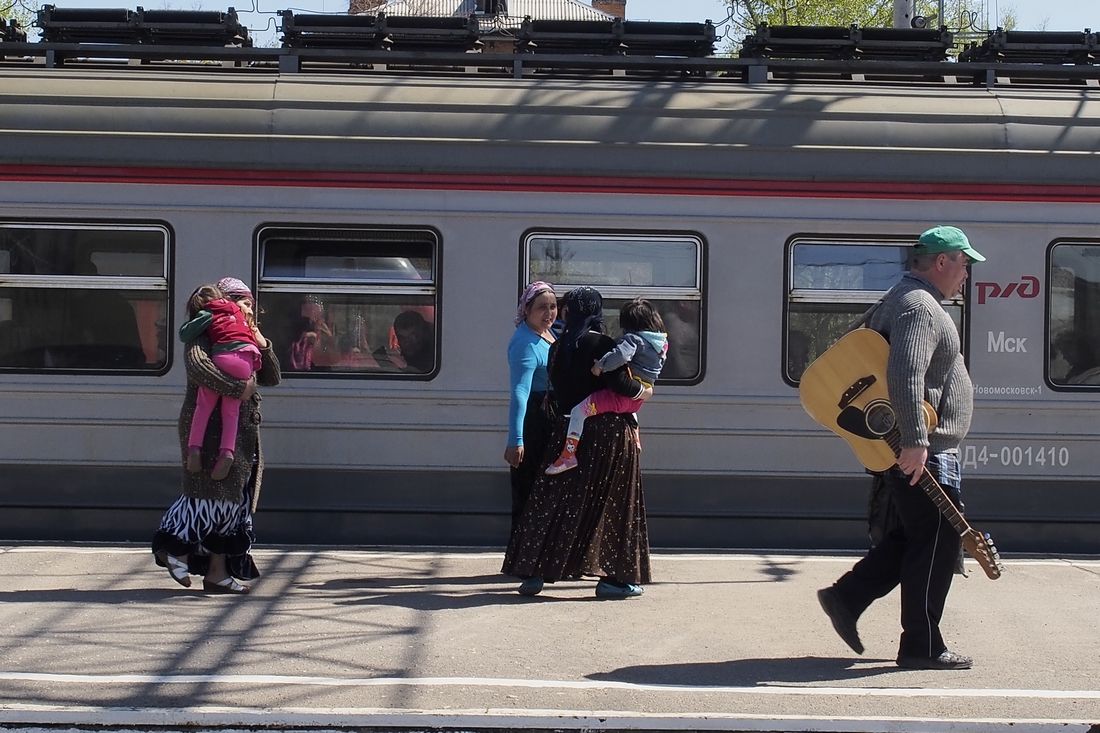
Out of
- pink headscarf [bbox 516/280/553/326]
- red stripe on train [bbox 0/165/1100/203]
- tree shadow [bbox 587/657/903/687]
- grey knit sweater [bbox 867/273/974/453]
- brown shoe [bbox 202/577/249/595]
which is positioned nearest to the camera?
grey knit sweater [bbox 867/273/974/453]

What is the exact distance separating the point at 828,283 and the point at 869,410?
2980mm

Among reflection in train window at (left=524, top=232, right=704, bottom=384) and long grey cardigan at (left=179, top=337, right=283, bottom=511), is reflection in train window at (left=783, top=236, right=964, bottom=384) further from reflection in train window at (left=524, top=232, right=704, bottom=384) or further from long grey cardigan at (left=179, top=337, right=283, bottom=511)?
long grey cardigan at (left=179, top=337, right=283, bottom=511)

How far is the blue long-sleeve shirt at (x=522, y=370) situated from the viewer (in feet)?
24.5

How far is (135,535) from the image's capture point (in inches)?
341

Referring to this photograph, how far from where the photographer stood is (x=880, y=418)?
5.86 m

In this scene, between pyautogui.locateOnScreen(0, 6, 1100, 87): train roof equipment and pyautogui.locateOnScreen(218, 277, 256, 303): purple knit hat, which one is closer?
pyautogui.locateOnScreen(218, 277, 256, 303): purple knit hat

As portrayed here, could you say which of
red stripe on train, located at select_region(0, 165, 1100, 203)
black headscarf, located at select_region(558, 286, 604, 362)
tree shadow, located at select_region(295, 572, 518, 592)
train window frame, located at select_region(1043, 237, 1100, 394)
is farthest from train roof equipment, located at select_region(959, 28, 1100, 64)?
tree shadow, located at select_region(295, 572, 518, 592)

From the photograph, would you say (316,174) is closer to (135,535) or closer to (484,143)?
(484,143)

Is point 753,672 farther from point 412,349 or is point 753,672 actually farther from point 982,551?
point 412,349

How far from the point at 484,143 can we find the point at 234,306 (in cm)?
211

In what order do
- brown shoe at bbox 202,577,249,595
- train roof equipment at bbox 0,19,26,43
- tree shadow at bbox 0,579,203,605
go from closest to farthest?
tree shadow at bbox 0,579,203,605
brown shoe at bbox 202,577,249,595
train roof equipment at bbox 0,19,26,43

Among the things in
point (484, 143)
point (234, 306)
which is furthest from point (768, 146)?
point (234, 306)

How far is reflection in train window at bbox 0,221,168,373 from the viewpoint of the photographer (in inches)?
340

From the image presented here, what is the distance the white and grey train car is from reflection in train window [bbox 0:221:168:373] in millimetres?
18
